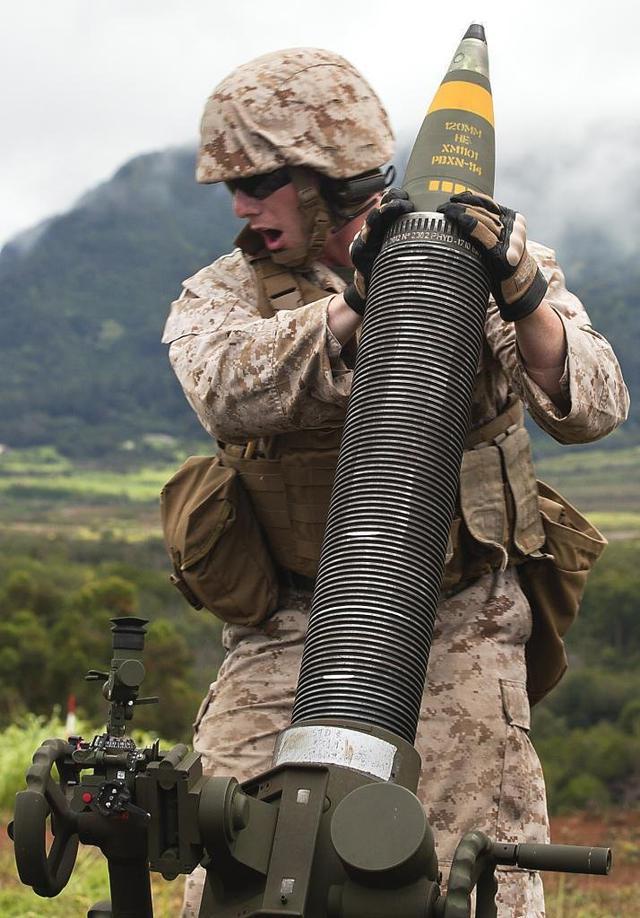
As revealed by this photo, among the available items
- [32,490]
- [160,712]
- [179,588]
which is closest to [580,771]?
[160,712]

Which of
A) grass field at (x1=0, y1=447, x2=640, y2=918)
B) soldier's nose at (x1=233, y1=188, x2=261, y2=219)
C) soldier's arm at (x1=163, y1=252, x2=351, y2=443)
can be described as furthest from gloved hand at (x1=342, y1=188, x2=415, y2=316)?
grass field at (x1=0, y1=447, x2=640, y2=918)

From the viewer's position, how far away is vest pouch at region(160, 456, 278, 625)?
4727 millimetres

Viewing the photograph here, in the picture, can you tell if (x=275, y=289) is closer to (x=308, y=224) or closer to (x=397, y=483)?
(x=308, y=224)

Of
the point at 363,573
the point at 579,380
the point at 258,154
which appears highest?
the point at 258,154

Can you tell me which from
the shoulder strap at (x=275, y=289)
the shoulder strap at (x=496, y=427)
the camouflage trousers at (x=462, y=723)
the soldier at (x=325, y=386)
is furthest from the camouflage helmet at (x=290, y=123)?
the camouflage trousers at (x=462, y=723)

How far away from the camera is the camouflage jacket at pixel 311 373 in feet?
13.4

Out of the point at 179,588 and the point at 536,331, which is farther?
the point at 179,588

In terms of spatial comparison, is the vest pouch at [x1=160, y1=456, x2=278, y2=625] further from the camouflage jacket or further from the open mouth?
the open mouth

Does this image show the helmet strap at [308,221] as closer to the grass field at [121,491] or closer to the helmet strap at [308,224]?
the helmet strap at [308,224]

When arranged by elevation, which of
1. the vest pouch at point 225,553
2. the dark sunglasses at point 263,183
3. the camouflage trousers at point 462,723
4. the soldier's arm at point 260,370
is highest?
the dark sunglasses at point 263,183

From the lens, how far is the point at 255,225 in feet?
15.4

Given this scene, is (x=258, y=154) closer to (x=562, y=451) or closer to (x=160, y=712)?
(x=160, y=712)

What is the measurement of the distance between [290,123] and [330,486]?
42.1 inches

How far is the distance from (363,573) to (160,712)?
19.0m
